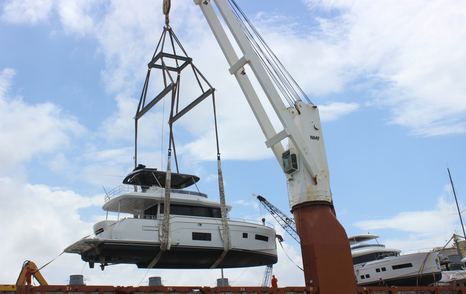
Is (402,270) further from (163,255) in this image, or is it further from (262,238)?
(163,255)

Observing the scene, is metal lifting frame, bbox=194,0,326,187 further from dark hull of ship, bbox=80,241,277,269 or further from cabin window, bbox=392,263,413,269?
cabin window, bbox=392,263,413,269

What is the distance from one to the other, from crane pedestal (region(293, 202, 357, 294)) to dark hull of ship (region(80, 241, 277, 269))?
3.74 m

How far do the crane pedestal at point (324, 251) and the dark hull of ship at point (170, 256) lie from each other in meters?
3.74

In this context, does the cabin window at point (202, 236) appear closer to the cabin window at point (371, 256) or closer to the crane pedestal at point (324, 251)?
the crane pedestal at point (324, 251)

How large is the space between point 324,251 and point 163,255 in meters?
5.91

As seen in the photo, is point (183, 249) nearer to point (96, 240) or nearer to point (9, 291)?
point (96, 240)

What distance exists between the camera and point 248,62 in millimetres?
17062

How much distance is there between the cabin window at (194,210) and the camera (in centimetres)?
1806

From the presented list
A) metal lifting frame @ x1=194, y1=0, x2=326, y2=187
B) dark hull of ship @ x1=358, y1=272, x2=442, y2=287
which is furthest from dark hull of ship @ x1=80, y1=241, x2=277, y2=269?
dark hull of ship @ x1=358, y1=272, x2=442, y2=287

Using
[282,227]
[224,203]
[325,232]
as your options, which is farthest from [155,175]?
[282,227]

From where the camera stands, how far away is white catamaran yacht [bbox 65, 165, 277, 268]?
16.3 m

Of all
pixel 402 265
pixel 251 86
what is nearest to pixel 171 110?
pixel 251 86

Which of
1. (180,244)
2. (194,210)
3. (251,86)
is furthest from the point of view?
(194,210)

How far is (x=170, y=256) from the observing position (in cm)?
1730
